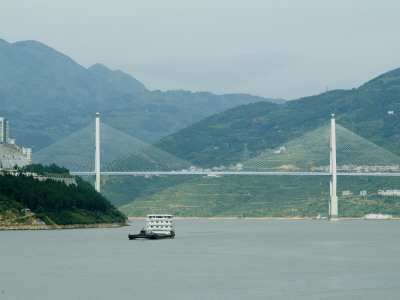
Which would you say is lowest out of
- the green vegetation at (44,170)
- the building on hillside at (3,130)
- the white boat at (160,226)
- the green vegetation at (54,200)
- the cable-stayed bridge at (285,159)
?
the white boat at (160,226)

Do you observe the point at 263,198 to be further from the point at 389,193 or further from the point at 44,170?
the point at 44,170

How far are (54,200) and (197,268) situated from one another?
4683cm

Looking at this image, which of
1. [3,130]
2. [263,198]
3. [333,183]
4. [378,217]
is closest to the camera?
→ [333,183]

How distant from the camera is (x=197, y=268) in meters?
56.5

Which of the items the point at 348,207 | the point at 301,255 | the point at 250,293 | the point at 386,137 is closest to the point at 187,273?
the point at 250,293

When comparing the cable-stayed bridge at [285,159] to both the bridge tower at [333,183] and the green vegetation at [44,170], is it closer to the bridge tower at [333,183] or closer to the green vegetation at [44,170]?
→ the bridge tower at [333,183]

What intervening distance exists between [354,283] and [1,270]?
20.2m

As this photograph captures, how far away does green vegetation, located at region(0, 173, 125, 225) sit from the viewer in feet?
324

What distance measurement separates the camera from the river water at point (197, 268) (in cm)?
4509

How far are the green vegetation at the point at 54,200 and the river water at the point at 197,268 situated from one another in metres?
12.5

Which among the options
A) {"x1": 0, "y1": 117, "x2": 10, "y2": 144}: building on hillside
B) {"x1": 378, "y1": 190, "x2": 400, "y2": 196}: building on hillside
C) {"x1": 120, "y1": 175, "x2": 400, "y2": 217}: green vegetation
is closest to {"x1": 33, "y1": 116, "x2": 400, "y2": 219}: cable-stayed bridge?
{"x1": 120, "y1": 175, "x2": 400, "y2": 217}: green vegetation

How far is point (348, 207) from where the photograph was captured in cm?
16350

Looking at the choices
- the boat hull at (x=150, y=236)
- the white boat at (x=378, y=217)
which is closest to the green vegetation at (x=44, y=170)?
the boat hull at (x=150, y=236)

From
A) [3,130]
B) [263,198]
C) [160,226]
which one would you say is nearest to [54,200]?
[160,226]
